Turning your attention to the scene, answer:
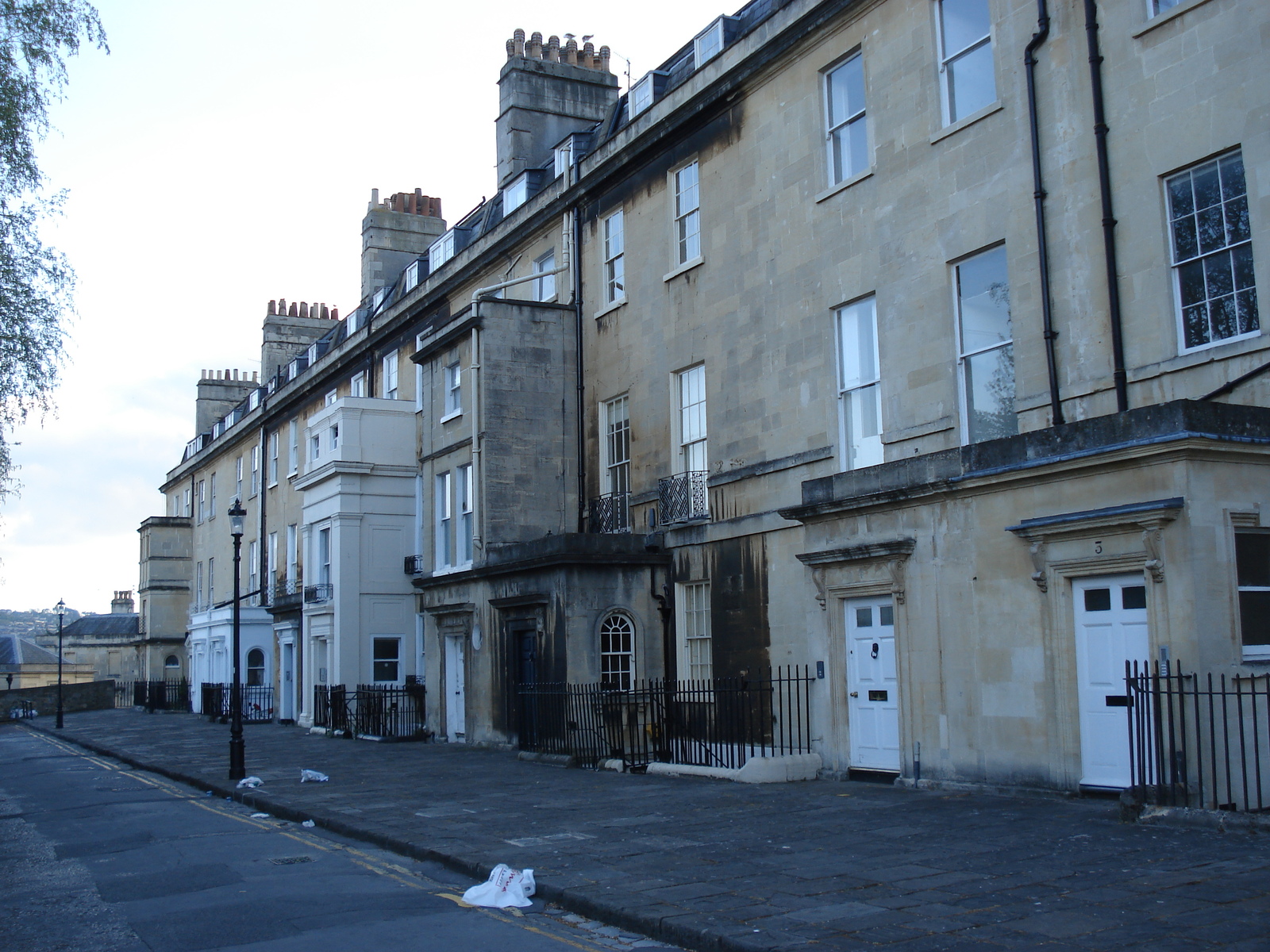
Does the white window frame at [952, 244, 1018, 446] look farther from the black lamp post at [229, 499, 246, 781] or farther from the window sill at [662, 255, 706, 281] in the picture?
the black lamp post at [229, 499, 246, 781]

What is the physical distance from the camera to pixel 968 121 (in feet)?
49.3

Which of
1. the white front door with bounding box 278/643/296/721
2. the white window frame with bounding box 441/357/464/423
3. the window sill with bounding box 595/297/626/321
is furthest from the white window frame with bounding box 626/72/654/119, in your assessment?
the white front door with bounding box 278/643/296/721

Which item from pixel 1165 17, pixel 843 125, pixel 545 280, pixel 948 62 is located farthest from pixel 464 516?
pixel 1165 17

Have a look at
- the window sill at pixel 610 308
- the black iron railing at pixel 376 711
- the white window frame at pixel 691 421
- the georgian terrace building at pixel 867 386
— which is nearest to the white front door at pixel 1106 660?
the georgian terrace building at pixel 867 386

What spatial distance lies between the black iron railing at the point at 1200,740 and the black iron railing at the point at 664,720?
6.75m

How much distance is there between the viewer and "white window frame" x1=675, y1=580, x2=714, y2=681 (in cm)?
1995

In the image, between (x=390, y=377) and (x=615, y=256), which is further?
(x=390, y=377)

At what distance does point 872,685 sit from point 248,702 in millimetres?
31779

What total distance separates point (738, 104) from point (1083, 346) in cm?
860

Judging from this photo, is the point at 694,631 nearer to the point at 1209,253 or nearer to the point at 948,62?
the point at 948,62

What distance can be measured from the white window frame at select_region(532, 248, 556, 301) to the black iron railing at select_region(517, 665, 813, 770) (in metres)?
9.35

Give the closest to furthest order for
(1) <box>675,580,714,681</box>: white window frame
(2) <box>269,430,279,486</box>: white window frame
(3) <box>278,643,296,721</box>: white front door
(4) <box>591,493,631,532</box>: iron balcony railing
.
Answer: (1) <box>675,580,714,681</box>: white window frame
(4) <box>591,493,631,532</box>: iron balcony railing
(3) <box>278,643,296,721</box>: white front door
(2) <box>269,430,279,486</box>: white window frame

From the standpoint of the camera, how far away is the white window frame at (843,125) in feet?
55.9

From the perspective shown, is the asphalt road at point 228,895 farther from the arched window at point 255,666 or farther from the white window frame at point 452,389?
the arched window at point 255,666
